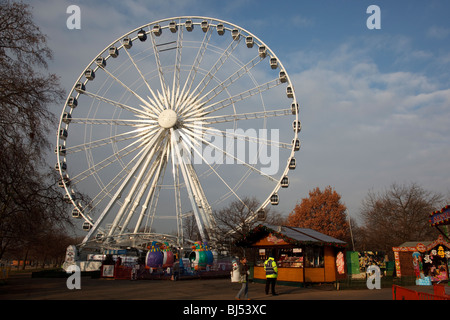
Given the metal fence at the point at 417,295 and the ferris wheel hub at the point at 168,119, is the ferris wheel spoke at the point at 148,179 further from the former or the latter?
the metal fence at the point at 417,295

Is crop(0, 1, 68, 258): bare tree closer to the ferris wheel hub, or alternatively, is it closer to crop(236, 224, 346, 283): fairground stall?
crop(236, 224, 346, 283): fairground stall

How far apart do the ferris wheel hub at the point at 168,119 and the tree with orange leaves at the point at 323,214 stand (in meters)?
29.6

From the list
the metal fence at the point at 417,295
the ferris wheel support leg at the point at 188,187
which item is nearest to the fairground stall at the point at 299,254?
the metal fence at the point at 417,295

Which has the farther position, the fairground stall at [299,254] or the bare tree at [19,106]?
the fairground stall at [299,254]

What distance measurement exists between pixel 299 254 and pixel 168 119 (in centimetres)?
1434

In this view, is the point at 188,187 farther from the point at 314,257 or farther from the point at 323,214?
the point at 323,214

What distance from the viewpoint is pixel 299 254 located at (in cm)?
1580

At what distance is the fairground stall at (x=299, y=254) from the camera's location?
602 inches

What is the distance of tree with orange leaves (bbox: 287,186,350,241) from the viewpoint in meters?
48.7

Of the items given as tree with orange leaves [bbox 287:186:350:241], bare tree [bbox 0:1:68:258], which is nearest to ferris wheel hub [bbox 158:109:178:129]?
bare tree [bbox 0:1:68:258]

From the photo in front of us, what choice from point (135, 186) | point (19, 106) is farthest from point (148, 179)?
point (19, 106)

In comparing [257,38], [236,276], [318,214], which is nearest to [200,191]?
[236,276]

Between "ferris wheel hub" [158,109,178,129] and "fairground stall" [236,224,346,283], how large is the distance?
11.3 metres
